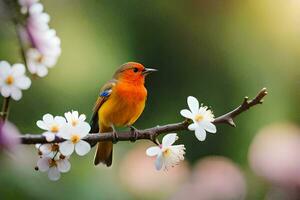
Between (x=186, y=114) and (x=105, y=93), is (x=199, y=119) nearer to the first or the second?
(x=186, y=114)

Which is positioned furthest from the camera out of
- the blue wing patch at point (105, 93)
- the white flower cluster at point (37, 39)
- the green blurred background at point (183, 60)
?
the green blurred background at point (183, 60)

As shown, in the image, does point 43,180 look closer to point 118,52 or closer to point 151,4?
point 118,52

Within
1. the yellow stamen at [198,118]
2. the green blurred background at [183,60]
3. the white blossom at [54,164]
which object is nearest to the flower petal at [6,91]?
the white blossom at [54,164]

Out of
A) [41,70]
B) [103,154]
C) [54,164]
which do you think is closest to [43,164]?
[54,164]

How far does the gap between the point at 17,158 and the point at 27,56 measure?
108 millimetres

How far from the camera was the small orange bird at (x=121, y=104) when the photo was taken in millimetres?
1174

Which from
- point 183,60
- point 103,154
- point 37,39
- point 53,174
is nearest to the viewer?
point 37,39

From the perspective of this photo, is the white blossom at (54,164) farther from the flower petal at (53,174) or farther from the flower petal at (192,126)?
the flower petal at (192,126)

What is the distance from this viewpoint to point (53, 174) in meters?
0.77

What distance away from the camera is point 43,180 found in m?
1.96

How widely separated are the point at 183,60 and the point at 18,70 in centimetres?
319

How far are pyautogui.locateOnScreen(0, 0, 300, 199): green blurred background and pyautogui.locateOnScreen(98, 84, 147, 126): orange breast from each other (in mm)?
1162

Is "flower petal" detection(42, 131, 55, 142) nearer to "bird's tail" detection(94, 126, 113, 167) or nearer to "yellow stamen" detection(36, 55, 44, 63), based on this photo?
"yellow stamen" detection(36, 55, 44, 63)

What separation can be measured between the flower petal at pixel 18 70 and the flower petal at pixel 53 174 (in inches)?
4.3
